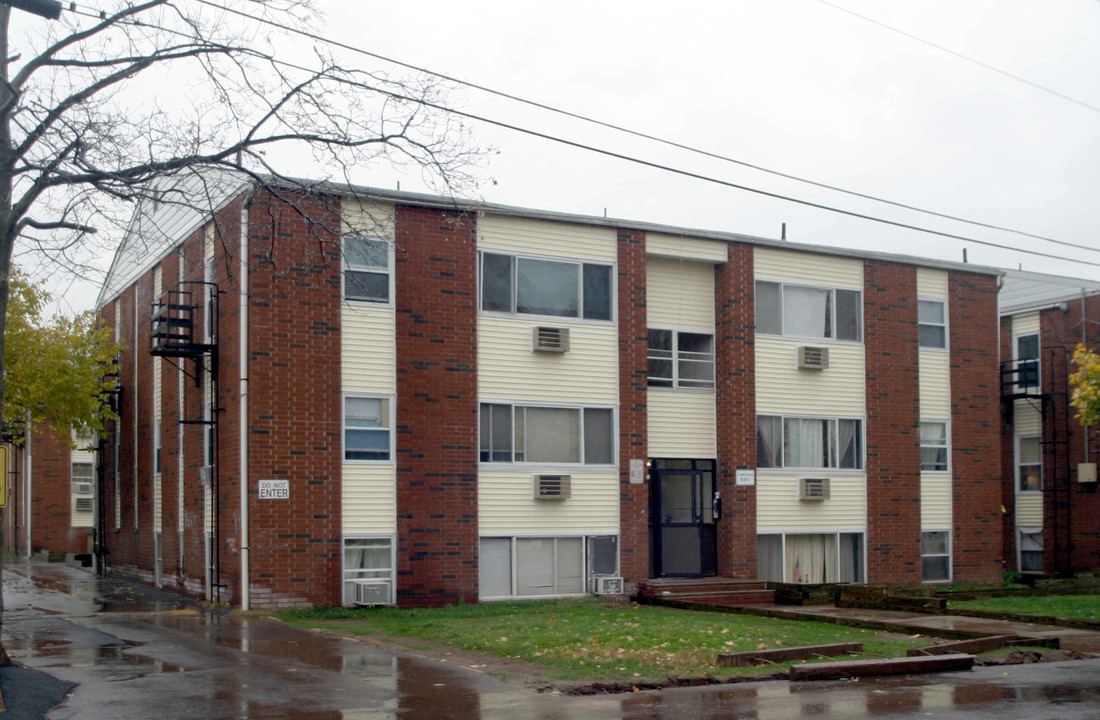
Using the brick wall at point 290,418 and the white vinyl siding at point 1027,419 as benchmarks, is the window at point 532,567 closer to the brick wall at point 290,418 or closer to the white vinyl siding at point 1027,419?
the brick wall at point 290,418

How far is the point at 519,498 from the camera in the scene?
2202cm

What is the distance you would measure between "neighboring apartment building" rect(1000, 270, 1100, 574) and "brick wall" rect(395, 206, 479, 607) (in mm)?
19497

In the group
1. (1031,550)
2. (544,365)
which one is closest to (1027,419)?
(1031,550)

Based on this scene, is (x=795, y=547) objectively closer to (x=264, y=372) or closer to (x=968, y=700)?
(x=264, y=372)

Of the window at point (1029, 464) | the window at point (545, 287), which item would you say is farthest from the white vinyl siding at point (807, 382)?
the window at point (1029, 464)

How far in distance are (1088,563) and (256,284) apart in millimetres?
25241

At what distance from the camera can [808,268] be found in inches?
1015

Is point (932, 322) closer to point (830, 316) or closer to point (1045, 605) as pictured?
point (830, 316)

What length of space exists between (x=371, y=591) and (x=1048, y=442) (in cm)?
2250

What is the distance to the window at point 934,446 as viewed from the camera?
26.8 meters

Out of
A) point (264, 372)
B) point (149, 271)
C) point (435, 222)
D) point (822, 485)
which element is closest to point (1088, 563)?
point (822, 485)

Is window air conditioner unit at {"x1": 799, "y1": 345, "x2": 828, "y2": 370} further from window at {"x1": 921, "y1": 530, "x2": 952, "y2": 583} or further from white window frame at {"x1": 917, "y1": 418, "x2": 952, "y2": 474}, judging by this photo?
window at {"x1": 921, "y1": 530, "x2": 952, "y2": 583}

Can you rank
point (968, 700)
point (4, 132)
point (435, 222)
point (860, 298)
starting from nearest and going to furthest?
point (968, 700) < point (4, 132) < point (435, 222) < point (860, 298)

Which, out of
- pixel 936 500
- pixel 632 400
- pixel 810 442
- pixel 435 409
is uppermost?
pixel 632 400
